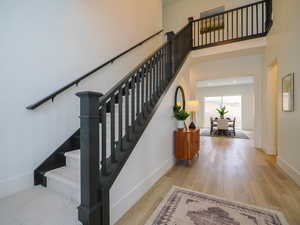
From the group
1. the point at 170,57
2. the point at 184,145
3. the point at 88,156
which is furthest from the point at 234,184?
the point at 170,57

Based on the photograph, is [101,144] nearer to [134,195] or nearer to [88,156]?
[88,156]

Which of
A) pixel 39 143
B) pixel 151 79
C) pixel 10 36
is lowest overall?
pixel 39 143

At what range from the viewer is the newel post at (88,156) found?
117 centimetres

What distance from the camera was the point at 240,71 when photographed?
4422 mm

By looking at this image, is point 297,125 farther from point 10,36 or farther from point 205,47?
point 10,36

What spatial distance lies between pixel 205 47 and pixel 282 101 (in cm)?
232

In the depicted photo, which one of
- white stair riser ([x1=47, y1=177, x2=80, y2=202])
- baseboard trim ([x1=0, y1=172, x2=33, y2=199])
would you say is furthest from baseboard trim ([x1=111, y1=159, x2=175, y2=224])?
baseboard trim ([x1=0, y1=172, x2=33, y2=199])

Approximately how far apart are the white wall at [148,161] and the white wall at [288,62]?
1.91 metres

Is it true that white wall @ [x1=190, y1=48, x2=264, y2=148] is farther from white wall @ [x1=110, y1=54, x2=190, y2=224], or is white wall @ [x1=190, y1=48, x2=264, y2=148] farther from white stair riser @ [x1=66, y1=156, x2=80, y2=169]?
white stair riser @ [x1=66, y1=156, x2=80, y2=169]

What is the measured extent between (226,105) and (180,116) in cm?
834

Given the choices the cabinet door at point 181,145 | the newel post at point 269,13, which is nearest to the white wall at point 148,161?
the cabinet door at point 181,145


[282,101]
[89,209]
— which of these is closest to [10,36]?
[89,209]

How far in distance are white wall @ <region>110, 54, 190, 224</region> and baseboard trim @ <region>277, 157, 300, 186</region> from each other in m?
1.90

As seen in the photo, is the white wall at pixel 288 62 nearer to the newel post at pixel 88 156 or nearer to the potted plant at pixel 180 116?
the potted plant at pixel 180 116
